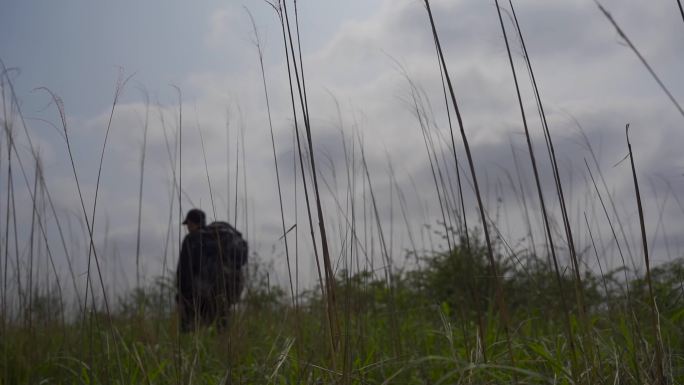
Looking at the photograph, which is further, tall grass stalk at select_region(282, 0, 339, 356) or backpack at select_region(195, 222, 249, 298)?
backpack at select_region(195, 222, 249, 298)

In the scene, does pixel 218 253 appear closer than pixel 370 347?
No

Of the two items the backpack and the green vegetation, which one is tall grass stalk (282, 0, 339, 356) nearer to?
the green vegetation

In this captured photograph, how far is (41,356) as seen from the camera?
2850mm

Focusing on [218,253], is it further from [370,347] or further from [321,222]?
[321,222]

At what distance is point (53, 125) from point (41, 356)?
1.55 metres

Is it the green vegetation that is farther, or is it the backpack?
the backpack

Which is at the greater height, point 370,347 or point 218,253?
point 218,253

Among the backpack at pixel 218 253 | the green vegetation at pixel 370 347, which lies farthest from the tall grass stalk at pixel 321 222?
the backpack at pixel 218 253

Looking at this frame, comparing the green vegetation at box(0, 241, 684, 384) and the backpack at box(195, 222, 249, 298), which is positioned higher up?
the backpack at box(195, 222, 249, 298)

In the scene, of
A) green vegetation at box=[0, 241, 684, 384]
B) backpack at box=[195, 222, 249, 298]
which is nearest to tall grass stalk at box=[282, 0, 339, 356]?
green vegetation at box=[0, 241, 684, 384]

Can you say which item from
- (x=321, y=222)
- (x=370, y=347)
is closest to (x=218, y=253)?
(x=370, y=347)

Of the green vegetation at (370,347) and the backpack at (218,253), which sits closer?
the green vegetation at (370,347)

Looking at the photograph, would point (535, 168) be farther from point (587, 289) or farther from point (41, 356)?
point (587, 289)

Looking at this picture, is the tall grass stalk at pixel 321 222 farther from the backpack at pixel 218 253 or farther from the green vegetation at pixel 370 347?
the backpack at pixel 218 253
